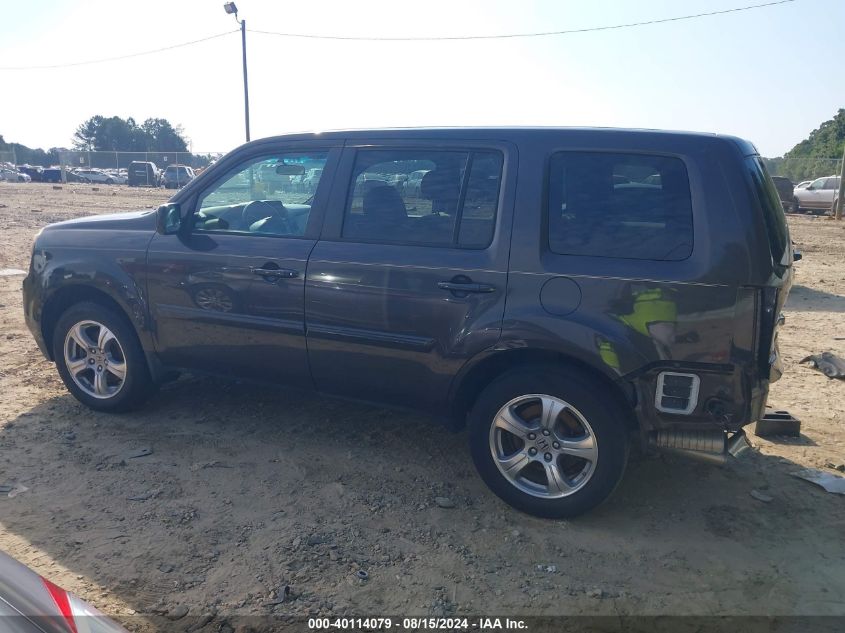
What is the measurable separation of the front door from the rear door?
0.15 meters

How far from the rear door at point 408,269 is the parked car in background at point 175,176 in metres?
37.1

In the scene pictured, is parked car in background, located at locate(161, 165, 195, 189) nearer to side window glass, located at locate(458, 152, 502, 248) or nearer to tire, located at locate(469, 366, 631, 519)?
side window glass, located at locate(458, 152, 502, 248)

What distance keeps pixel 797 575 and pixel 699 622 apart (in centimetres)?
67

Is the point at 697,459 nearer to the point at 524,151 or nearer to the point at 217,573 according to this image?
the point at 524,151

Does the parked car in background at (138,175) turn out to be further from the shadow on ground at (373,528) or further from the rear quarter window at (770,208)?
the rear quarter window at (770,208)

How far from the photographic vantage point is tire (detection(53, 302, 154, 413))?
16.0ft

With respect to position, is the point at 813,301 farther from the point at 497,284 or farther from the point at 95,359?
the point at 95,359

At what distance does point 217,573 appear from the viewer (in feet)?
10.6

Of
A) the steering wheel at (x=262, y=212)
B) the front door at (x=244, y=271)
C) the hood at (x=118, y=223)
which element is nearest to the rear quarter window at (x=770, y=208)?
the front door at (x=244, y=271)

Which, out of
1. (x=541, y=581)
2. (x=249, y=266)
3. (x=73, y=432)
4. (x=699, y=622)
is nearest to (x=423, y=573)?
(x=541, y=581)

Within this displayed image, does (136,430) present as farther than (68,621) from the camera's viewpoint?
Yes

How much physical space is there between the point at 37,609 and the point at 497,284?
2.54 m

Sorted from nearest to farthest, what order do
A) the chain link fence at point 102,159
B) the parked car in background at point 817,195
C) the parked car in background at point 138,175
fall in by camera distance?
the parked car in background at point 817,195 → the parked car in background at point 138,175 → the chain link fence at point 102,159

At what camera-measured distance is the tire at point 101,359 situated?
4.86m
